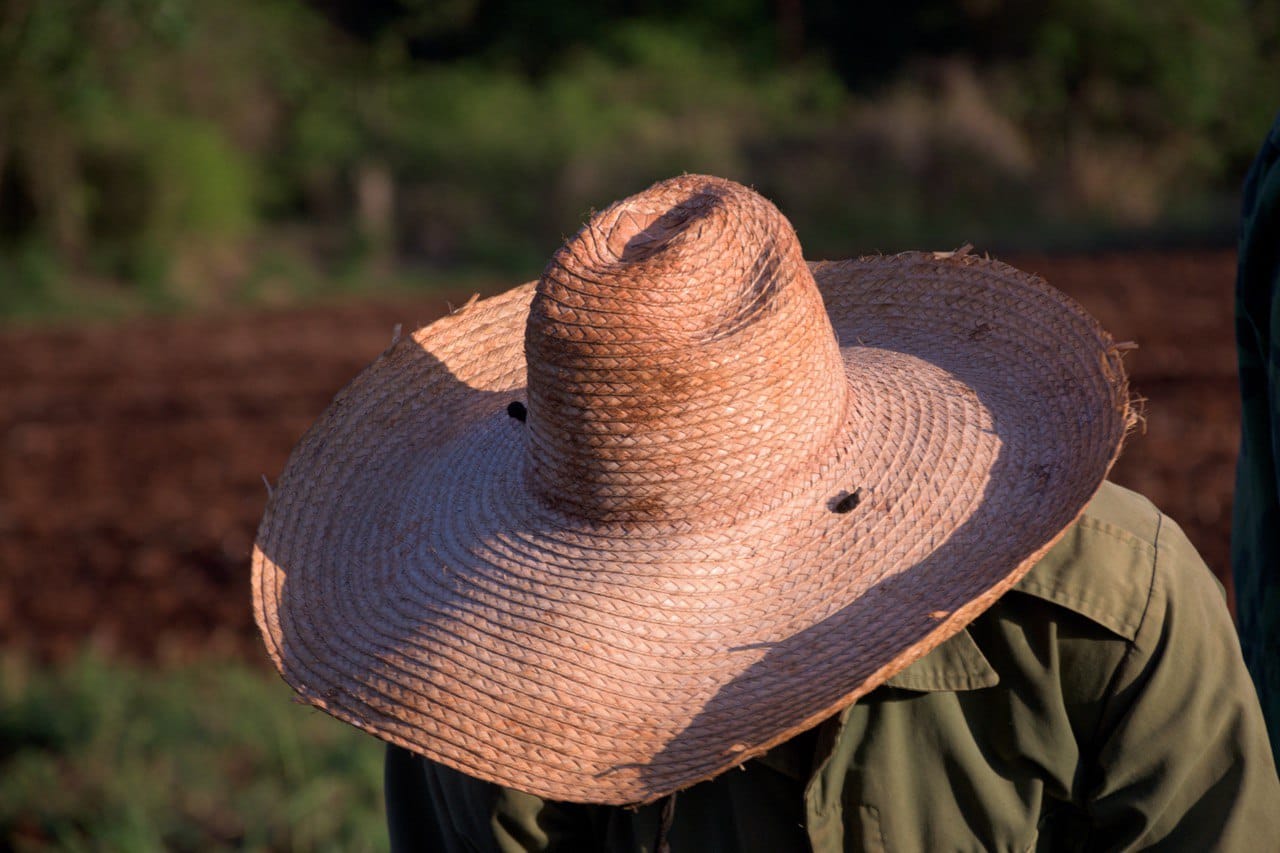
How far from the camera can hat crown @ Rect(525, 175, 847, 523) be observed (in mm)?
1604

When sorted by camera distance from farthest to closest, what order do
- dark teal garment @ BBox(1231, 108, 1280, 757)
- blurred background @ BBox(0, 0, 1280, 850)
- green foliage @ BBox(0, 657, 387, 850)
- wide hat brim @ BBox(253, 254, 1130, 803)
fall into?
blurred background @ BBox(0, 0, 1280, 850)
green foliage @ BBox(0, 657, 387, 850)
dark teal garment @ BBox(1231, 108, 1280, 757)
wide hat brim @ BBox(253, 254, 1130, 803)

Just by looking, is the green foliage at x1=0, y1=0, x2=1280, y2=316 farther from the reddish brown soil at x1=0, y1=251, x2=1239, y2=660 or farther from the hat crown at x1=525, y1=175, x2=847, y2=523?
the hat crown at x1=525, y1=175, x2=847, y2=523

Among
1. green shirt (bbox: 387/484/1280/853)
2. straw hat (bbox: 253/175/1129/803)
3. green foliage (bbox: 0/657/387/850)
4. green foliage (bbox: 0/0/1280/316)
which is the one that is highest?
straw hat (bbox: 253/175/1129/803)

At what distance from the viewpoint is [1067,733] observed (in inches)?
62.5

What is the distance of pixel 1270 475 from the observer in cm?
204

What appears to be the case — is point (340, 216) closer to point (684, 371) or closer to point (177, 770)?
point (177, 770)

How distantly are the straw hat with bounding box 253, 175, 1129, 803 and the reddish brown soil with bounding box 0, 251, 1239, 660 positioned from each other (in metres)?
4.17

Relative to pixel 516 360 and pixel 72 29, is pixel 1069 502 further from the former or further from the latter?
pixel 72 29

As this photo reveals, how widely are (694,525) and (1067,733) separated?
53 centimetres

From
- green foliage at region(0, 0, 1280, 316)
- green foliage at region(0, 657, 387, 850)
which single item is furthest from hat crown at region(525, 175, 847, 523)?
green foliage at region(0, 0, 1280, 316)

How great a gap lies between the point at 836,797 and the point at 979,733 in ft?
0.67

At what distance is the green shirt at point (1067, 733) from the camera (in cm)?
155

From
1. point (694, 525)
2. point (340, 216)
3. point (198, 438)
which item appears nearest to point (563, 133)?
point (340, 216)

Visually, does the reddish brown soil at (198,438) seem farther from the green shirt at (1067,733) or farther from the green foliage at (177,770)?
the green shirt at (1067,733)
